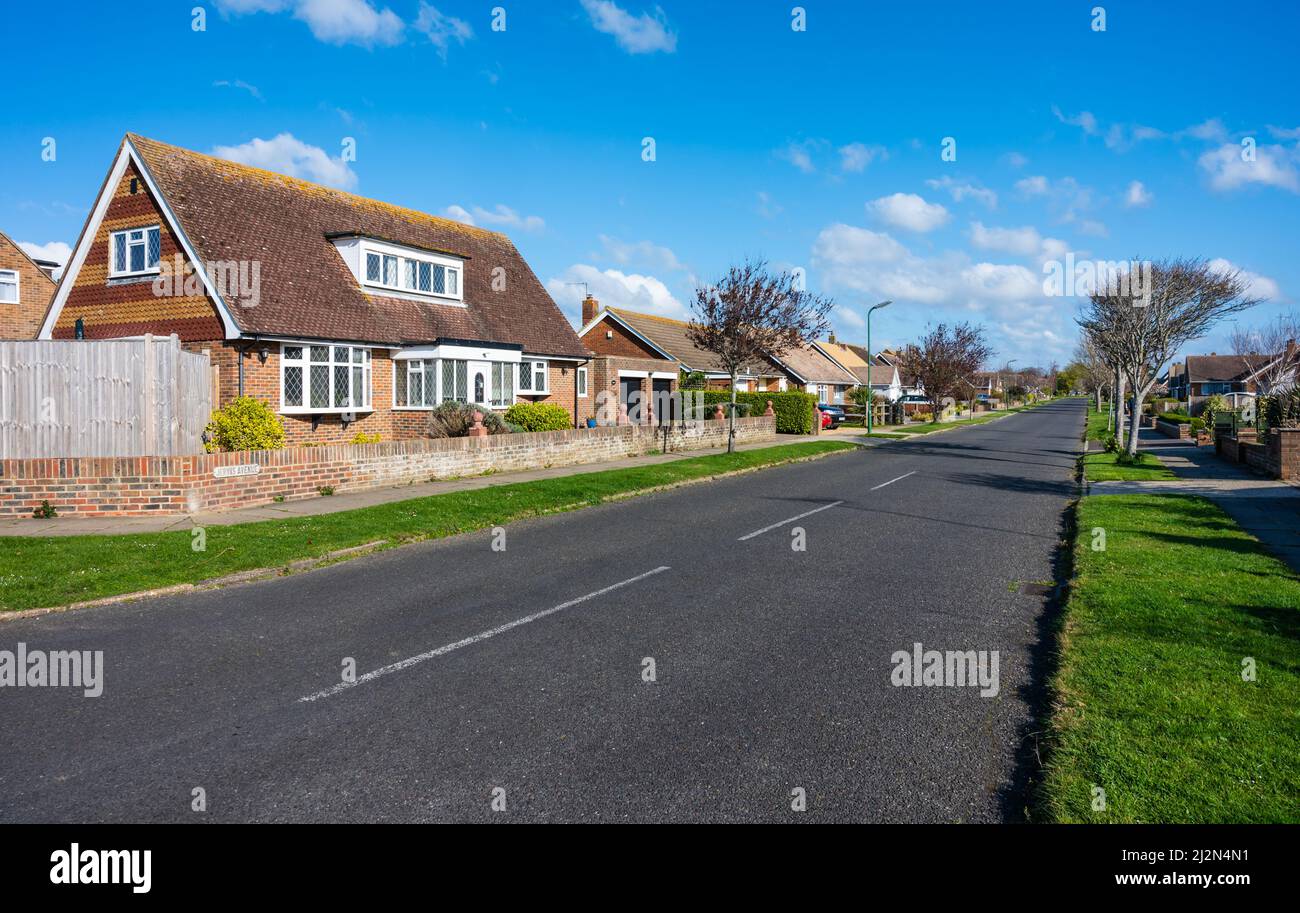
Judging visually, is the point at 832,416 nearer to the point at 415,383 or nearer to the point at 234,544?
the point at 415,383

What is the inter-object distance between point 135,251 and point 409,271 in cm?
721

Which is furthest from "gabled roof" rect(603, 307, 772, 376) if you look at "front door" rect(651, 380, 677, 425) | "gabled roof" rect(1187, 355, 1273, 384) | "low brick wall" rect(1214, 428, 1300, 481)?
"gabled roof" rect(1187, 355, 1273, 384)

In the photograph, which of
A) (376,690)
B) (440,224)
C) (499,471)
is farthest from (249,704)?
(440,224)

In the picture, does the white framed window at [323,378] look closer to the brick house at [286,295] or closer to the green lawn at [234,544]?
the brick house at [286,295]

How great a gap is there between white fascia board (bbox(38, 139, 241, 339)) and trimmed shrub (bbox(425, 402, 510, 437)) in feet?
16.5

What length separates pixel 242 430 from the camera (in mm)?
15805

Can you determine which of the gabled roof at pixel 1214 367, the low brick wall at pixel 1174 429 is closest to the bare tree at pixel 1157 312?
the low brick wall at pixel 1174 429

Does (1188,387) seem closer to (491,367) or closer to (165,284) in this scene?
(491,367)

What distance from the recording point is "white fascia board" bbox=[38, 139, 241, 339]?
64.0 feet

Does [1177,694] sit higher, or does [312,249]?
[312,249]

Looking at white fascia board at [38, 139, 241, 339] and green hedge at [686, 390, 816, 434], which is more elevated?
white fascia board at [38, 139, 241, 339]

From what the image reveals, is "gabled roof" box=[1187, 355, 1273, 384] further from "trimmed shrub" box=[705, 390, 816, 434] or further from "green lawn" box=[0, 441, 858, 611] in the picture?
"green lawn" box=[0, 441, 858, 611]

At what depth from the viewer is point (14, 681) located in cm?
627

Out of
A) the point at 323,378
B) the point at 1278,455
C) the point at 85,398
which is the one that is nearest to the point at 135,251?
the point at 323,378
